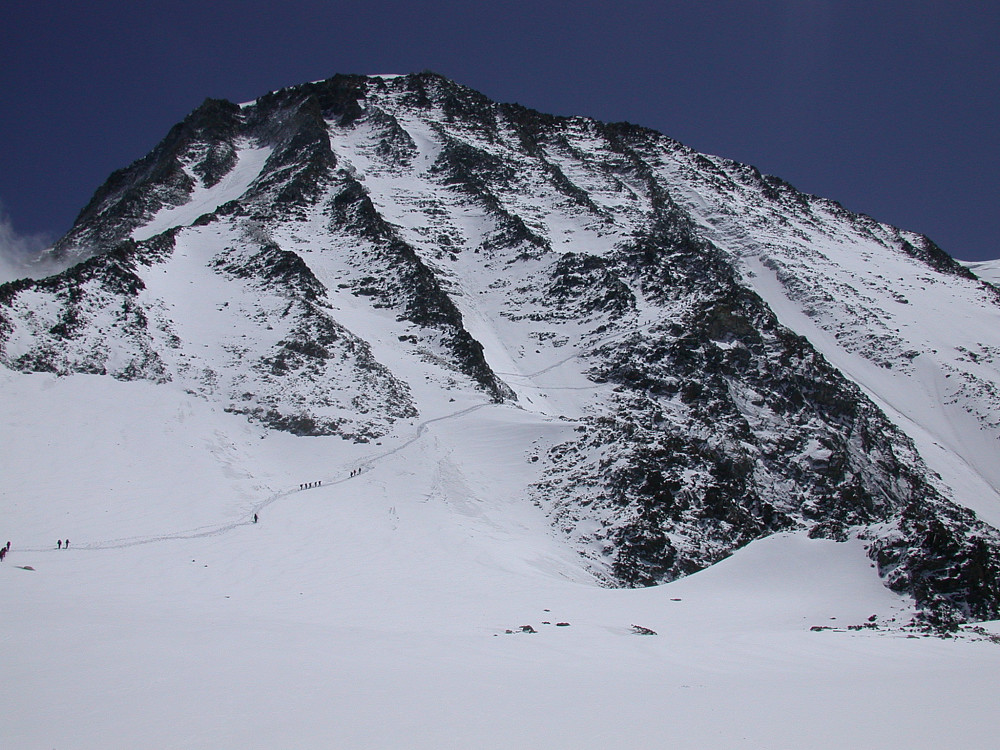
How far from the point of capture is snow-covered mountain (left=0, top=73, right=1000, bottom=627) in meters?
31.1

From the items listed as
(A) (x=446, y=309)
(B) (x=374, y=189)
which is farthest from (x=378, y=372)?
(B) (x=374, y=189)

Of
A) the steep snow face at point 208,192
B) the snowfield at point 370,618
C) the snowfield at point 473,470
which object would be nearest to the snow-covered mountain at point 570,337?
the snowfield at point 473,470

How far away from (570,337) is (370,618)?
38614mm

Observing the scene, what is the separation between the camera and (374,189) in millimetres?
72062

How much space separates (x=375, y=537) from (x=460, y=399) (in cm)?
1703

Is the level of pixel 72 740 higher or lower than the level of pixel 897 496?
lower

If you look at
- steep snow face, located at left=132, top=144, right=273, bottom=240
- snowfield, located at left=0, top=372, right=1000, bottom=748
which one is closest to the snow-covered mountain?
steep snow face, located at left=132, top=144, right=273, bottom=240

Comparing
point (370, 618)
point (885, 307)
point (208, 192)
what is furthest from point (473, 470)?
point (885, 307)

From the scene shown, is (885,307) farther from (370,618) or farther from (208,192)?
(208,192)

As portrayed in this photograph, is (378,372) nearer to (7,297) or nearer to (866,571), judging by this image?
(7,297)

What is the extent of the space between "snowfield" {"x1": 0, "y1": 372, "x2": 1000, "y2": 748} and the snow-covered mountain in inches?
71.6

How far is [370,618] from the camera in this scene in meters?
12.9

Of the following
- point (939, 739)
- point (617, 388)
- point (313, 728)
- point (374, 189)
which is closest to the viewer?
point (313, 728)

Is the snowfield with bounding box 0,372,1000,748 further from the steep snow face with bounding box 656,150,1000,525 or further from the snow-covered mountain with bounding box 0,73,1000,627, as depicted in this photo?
the steep snow face with bounding box 656,150,1000,525
